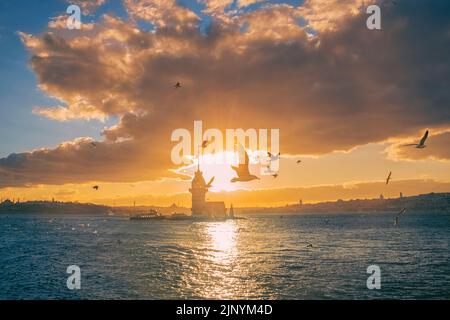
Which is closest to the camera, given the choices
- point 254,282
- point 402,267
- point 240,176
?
point 240,176

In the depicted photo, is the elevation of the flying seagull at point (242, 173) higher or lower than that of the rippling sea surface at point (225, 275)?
higher

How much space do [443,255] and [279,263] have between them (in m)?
28.3

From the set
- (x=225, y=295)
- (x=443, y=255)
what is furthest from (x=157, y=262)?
(x=443, y=255)

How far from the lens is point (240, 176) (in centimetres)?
2467

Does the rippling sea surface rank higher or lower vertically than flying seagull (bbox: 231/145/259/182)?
lower

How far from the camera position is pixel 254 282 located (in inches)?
1388

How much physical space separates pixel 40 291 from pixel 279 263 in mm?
27696

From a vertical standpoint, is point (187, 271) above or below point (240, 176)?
below
